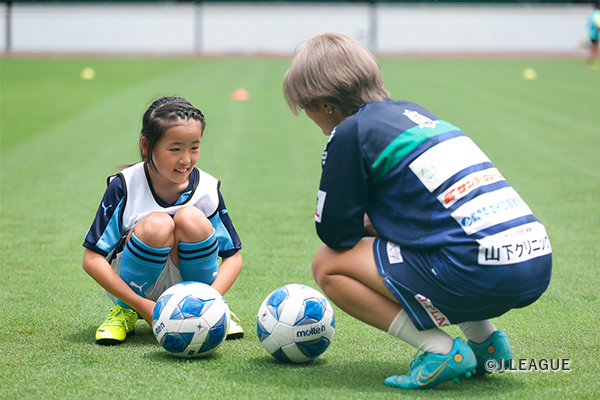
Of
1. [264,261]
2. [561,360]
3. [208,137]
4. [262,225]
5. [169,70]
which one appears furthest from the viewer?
[169,70]

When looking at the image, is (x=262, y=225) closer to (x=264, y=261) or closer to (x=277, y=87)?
(x=264, y=261)

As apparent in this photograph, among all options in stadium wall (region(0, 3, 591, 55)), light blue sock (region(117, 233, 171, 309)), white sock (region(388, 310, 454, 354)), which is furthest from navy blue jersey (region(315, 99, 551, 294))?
stadium wall (region(0, 3, 591, 55))

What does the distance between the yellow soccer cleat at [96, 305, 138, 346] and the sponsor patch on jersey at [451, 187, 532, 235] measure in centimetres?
146

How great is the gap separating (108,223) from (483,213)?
4.83 ft

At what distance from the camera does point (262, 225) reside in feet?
15.6

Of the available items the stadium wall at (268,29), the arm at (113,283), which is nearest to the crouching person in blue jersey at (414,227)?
the arm at (113,283)

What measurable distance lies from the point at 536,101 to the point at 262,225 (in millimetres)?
9872

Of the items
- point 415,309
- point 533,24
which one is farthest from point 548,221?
point 533,24

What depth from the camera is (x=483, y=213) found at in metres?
2.00

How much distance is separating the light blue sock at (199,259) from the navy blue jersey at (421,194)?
62 cm

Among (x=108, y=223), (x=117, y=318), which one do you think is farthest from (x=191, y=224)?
(x=117, y=318)

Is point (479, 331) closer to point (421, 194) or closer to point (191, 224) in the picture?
point (421, 194)

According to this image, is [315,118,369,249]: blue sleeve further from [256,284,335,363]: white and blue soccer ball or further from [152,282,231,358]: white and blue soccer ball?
[152,282,231,358]: white and blue soccer ball

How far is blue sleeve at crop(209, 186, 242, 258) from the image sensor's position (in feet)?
9.00
